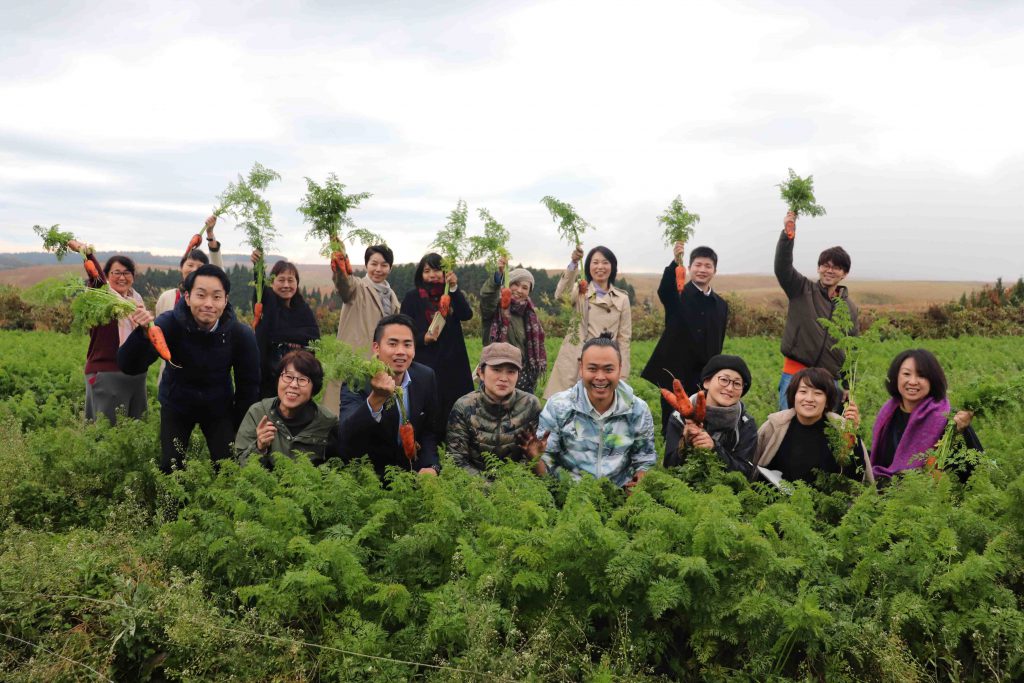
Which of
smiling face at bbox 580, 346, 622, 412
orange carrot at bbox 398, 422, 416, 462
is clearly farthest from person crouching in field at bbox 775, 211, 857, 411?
orange carrot at bbox 398, 422, 416, 462

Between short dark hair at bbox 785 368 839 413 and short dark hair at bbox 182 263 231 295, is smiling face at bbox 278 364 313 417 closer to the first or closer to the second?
short dark hair at bbox 182 263 231 295

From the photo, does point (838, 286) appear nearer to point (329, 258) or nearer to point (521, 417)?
point (521, 417)

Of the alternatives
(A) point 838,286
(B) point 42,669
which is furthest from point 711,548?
(A) point 838,286

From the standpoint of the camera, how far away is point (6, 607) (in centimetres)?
470

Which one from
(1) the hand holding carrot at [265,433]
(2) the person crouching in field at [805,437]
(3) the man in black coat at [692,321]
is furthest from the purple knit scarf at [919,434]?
(1) the hand holding carrot at [265,433]

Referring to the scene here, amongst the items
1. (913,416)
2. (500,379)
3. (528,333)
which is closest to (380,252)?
(528,333)

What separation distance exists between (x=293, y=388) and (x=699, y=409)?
339 centimetres

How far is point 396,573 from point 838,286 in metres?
5.94

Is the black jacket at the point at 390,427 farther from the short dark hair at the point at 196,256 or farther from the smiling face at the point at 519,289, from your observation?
the short dark hair at the point at 196,256

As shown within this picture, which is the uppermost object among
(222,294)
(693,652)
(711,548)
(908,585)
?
(222,294)

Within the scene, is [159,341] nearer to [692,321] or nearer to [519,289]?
[519,289]

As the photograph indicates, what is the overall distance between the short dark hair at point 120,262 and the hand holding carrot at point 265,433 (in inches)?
123

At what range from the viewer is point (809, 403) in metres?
6.51

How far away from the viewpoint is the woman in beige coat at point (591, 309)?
28.4ft
